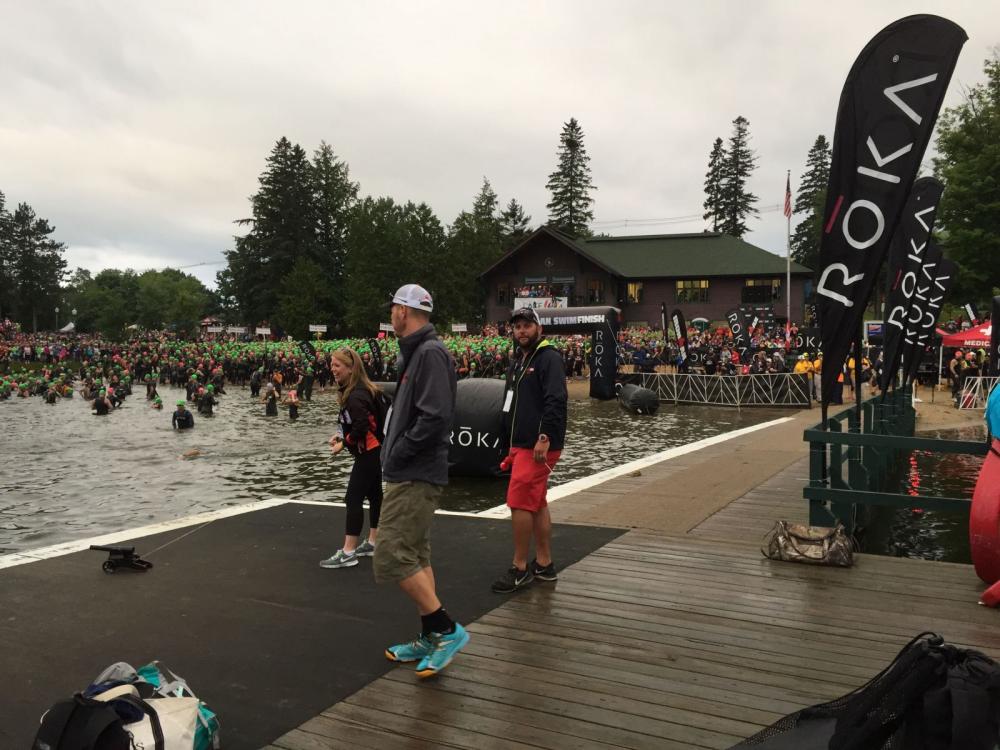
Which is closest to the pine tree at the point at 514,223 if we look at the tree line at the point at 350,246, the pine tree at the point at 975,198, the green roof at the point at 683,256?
the tree line at the point at 350,246

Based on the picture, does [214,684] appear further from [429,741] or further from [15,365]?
[15,365]

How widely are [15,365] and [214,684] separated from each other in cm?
5967

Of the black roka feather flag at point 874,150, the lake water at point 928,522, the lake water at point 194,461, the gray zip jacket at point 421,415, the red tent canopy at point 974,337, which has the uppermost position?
the black roka feather flag at point 874,150

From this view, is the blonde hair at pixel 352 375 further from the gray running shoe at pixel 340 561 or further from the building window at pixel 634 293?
the building window at pixel 634 293

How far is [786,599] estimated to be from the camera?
4.73 metres

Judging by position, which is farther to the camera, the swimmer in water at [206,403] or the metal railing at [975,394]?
the swimmer in water at [206,403]

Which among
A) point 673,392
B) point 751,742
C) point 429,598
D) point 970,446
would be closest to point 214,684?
point 429,598

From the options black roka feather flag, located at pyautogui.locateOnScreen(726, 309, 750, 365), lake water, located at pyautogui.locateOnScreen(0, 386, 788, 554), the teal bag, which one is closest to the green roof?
black roka feather flag, located at pyautogui.locateOnScreen(726, 309, 750, 365)

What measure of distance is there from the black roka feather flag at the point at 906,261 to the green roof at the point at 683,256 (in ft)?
145

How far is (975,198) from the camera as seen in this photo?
3641 centimetres

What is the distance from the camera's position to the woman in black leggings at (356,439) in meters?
5.76

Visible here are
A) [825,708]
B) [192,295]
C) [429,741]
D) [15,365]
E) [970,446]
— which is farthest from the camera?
[192,295]

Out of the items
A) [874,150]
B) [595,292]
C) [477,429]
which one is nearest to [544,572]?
[874,150]

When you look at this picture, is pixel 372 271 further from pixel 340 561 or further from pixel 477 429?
pixel 340 561
